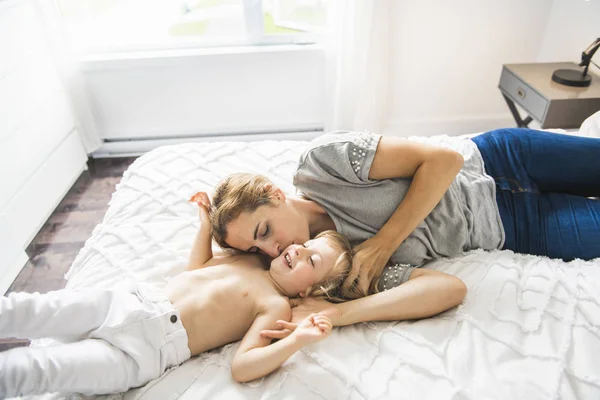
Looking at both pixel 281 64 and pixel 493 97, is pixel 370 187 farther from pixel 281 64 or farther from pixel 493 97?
pixel 493 97

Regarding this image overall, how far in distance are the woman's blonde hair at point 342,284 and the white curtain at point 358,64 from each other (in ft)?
4.92

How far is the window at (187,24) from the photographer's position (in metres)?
2.46

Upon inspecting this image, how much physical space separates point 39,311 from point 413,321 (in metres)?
0.87

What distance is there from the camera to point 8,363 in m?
0.80

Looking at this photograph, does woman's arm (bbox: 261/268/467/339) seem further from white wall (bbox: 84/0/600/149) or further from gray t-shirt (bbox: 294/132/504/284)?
white wall (bbox: 84/0/600/149)

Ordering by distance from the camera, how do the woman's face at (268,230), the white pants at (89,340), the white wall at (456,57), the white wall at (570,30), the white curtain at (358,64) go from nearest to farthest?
1. the white pants at (89,340)
2. the woman's face at (268,230)
3. the white wall at (570,30)
4. the white curtain at (358,64)
5. the white wall at (456,57)

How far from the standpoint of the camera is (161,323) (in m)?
0.96

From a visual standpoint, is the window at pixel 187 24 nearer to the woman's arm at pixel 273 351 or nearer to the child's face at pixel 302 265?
the child's face at pixel 302 265

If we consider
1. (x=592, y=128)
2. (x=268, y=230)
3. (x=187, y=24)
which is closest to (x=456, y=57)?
(x=592, y=128)

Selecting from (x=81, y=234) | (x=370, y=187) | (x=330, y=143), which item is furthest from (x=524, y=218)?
(x=81, y=234)

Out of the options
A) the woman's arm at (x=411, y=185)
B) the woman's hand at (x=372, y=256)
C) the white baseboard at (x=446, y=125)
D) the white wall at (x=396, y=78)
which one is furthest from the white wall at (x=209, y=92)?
the woman's hand at (x=372, y=256)

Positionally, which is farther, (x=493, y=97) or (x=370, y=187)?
(x=493, y=97)

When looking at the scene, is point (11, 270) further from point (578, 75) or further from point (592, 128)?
point (578, 75)

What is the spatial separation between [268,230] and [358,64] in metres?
1.54
